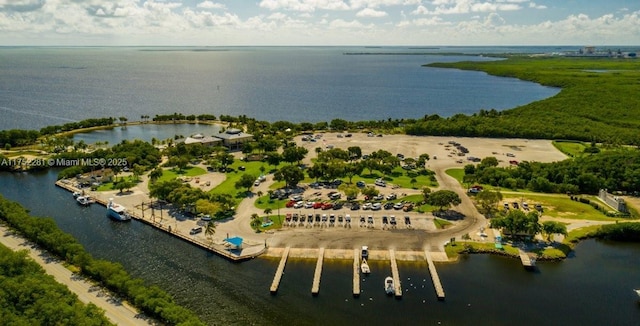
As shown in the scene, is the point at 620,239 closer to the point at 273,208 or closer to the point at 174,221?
the point at 273,208

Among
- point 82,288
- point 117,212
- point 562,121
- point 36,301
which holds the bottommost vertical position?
point 82,288

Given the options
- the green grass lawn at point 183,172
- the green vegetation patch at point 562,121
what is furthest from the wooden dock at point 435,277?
the green vegetation patch at point 562,121

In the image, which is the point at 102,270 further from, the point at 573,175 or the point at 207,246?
the point at 573,175

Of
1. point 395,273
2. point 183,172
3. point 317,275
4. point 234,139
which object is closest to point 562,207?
point 395,273

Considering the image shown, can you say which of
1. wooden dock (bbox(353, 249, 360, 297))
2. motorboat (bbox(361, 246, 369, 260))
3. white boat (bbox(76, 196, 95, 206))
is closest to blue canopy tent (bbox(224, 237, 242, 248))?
wooden dock (bbox(353, 249, 360, 297))

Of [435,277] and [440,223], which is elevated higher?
[440,223]

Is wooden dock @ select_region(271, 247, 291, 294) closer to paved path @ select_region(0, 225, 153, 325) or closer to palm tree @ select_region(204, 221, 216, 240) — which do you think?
palm tree @ select_region(204, 221, 216, 240)
